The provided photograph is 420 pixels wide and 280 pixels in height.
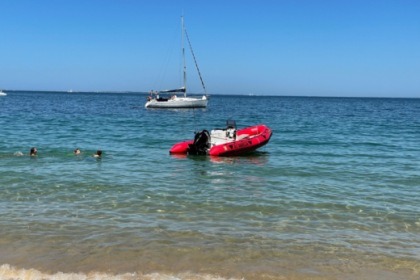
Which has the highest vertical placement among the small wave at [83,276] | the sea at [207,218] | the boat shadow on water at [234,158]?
the small wave at [83,276]

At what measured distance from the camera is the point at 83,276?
5.52 meters

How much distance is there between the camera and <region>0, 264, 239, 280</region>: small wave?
17.9ft

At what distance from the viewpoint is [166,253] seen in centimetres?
650

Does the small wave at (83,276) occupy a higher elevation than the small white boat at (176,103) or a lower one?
lower

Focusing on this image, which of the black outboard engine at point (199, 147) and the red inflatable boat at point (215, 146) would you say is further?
the black outboard engine at point (199, 147)

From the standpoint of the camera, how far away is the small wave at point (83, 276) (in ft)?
17.9

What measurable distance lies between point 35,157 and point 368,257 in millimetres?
13104

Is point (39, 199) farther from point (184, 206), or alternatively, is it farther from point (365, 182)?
point (365, 182)

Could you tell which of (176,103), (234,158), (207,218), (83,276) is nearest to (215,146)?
(234,158)

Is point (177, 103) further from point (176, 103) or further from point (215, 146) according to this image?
point (215, 146)

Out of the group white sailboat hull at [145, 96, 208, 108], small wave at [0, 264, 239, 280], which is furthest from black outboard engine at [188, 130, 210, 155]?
white sailboat hull at [145, 96, 208, 108]

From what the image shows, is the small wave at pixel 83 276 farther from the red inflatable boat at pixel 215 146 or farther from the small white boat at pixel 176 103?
the small white boat at pixel 176 103

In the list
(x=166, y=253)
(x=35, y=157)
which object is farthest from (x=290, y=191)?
Answer: (x=35, y=157)

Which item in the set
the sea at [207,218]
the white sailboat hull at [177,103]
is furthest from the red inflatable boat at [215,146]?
the white sailboat hull at [177,103]
